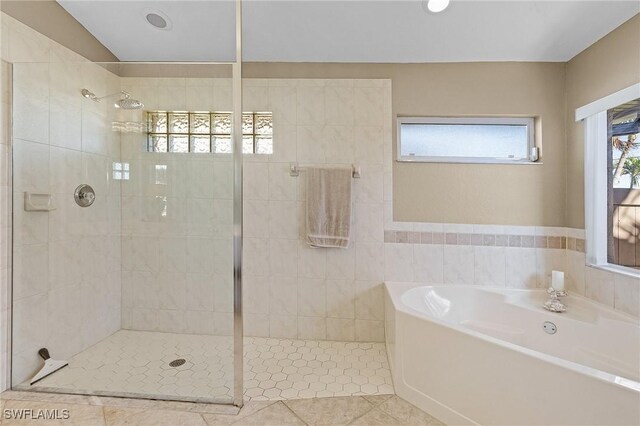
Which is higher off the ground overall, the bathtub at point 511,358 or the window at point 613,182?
the window at point 613,182

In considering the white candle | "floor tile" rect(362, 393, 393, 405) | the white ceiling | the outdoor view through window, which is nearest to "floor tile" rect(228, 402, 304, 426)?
"floor tile" rect(362, 393, 393, 405)

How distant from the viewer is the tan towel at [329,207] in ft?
6.59

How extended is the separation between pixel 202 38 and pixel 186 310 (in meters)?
1.88

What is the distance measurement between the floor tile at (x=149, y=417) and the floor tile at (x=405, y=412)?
918mm

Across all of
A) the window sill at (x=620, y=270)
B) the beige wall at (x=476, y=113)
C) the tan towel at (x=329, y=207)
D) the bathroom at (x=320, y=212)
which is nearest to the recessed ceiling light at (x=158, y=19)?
the bathroom at (x=320, y=212)

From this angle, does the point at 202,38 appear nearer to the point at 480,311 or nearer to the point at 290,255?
the point at 290,255

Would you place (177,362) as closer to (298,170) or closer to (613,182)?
(298,170)

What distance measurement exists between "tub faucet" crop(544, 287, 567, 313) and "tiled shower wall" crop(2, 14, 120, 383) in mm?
2865

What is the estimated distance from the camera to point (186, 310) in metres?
1.76

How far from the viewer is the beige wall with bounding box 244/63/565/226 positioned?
6.56 ft

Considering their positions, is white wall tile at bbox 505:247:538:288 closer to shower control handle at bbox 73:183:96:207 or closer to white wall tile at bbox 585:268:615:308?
white wall tile at bbox 585:268:615:308

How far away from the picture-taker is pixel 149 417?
1.29 metres

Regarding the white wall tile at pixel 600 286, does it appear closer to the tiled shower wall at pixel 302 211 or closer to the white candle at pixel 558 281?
the white candle at pixel 558 281

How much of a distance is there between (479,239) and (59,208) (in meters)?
2.85
